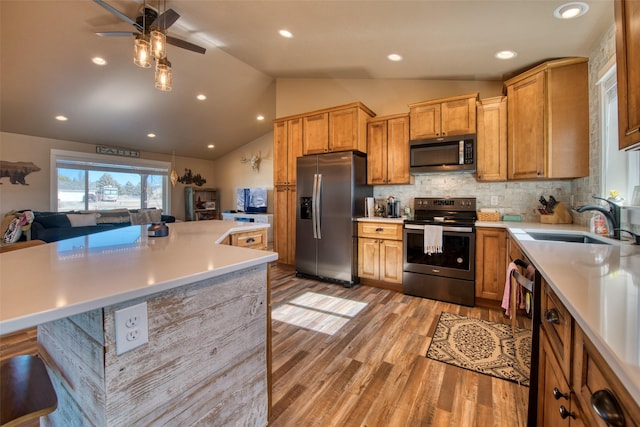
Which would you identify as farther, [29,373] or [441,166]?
[441,166]

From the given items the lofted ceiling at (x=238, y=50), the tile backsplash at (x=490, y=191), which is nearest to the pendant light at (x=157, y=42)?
the lofted ceiling at (x=238, y=50)

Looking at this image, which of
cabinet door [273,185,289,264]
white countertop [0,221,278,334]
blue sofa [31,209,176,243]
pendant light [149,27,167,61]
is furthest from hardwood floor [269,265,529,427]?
blue sofa [31,209,176,243]

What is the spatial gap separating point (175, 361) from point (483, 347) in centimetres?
230

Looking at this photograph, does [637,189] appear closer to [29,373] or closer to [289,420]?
[289,420]

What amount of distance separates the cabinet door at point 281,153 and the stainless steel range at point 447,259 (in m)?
2.24

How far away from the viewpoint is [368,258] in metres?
3.75

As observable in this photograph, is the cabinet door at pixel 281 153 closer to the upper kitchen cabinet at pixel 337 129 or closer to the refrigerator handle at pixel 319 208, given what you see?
the upper kitchen cabinet at pixel 337 129

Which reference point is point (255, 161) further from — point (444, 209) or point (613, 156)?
point (613, 156)

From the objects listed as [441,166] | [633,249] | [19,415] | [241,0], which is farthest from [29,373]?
[441,166]

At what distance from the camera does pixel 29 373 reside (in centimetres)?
90

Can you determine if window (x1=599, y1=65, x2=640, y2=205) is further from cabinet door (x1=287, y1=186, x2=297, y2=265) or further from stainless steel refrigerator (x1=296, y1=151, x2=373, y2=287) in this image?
cabinet door (x1=287, y1=186, x2=297, y2=265)

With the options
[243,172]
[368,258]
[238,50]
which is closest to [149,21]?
[238,50]

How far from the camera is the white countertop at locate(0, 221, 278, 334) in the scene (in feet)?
2.14

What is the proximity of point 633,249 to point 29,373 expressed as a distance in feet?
8.96
